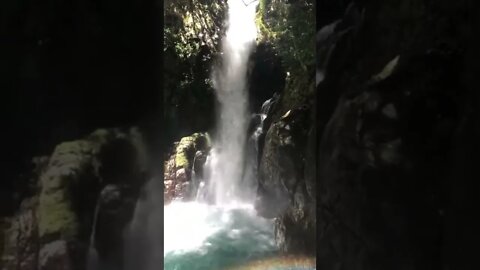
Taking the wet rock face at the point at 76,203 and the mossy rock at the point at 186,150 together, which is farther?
the mossy rock at the point at 186,150

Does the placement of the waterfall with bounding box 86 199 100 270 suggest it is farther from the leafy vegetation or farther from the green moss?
the leafy vegetation

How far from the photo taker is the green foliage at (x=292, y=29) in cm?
458

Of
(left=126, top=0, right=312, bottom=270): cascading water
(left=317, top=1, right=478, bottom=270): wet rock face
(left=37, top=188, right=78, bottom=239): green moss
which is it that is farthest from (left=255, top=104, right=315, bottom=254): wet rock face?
(left=37, top=188, right=78, bottom=239): green moss

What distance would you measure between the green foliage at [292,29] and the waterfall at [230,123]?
546 millimetres

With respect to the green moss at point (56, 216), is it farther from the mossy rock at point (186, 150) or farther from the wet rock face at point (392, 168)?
the mossy rock at point (186, 150)

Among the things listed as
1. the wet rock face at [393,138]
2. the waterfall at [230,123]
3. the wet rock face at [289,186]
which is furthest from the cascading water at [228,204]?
the wet rock face at [393,138]

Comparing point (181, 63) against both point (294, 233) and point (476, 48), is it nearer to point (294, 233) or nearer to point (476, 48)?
point (294, 233)

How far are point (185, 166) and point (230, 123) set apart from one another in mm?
830

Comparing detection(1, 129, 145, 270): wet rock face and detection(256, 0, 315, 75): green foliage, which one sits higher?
detection(256, 0, 315, 75): green foliage

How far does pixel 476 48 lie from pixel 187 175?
3.72 m

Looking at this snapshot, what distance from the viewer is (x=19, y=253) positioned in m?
2.48

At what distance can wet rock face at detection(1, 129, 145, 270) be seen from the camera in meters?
2.50

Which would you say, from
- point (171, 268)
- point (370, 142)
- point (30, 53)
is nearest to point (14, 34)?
point (30, 53)

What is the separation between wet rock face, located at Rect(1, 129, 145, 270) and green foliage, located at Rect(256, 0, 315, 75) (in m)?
2.37
